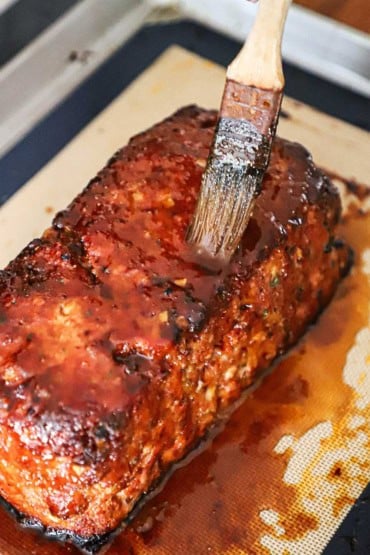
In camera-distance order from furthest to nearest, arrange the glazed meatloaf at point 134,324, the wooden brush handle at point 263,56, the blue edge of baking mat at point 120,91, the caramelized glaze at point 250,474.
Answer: the blue edge of baking mat at point 120,91 → the caramelized glaze at point 250,474 → the wooden brush handle at point 263,56 → the glazed meatloaf at point 134,324

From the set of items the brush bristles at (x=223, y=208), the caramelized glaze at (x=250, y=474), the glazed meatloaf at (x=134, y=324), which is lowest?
the caramelized glaze at (x=250, y=474)

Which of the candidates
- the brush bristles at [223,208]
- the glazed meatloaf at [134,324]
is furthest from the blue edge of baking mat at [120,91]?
the brush bristles at [223,208]

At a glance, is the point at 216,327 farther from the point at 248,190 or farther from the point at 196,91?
the point at 196,91

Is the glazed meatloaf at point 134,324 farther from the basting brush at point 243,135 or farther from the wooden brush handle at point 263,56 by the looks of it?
the wooden brush handle at point 263,56

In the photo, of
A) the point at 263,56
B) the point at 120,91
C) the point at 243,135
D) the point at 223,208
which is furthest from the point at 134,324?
the point at 120,91

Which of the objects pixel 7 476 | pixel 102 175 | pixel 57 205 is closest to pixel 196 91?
pixel 57 205

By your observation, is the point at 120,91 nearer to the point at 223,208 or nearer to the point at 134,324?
the point at 223,208

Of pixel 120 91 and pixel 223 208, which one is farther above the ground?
pixel 223 208
